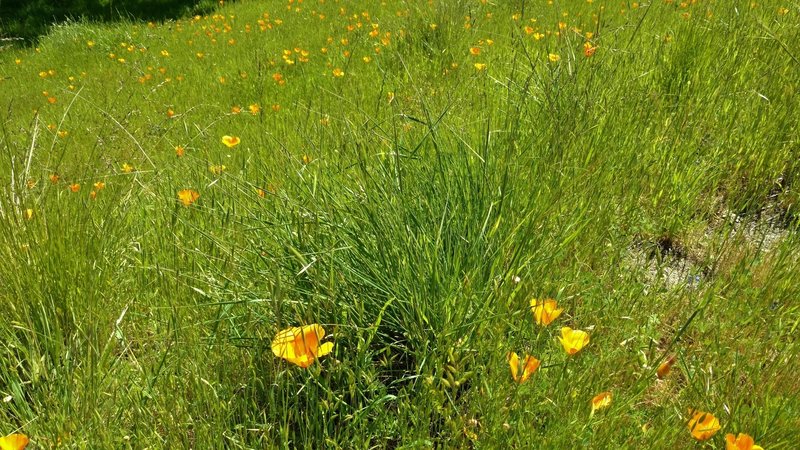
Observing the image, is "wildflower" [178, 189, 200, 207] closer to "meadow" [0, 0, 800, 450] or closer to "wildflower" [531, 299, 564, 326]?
"meadow" [0, 0, 800, 450]

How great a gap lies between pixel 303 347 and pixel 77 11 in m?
14.5

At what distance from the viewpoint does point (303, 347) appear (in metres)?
1.21

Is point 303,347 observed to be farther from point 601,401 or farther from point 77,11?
point 77,11

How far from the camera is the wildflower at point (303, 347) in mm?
A: 1170

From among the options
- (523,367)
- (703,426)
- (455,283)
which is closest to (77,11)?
(455,283)

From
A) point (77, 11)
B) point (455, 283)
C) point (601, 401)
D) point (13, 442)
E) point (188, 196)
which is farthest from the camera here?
point (77, 11)

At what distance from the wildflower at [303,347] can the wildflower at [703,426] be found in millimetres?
770

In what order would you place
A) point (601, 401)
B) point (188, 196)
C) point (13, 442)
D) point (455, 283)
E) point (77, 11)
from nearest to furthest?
1. point (13, 442)
2. point (601, 401)
3. point (455, 283)
4. point (188, 196)
5. point (77, 11)

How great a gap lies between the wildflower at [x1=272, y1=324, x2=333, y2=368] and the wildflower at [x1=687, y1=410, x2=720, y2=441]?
0.77m

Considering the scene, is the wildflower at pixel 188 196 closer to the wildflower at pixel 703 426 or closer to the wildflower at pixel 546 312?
the wildflower at pixel 546 312

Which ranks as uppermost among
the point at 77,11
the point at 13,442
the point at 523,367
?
the point at 523,367

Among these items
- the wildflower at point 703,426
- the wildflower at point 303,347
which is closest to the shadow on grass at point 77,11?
the wildflower at point 303,347

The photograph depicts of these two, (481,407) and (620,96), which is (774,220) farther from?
(481,407)

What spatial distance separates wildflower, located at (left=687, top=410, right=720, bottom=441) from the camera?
1.18 meters
